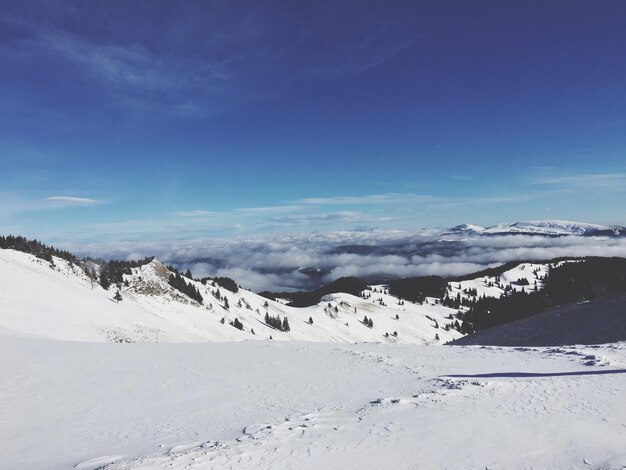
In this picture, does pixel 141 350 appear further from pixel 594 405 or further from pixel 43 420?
pixel 594 405

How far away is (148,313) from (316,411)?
212ft

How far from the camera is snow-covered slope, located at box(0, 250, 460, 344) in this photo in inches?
1718

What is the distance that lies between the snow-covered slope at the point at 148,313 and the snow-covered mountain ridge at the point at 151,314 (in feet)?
0.42

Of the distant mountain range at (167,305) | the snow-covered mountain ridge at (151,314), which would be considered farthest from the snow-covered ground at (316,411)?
the snow-covered mountain ridge at (151,314)

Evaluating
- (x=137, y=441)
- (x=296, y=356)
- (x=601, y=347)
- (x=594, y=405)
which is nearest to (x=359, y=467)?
(x=137, y=441)

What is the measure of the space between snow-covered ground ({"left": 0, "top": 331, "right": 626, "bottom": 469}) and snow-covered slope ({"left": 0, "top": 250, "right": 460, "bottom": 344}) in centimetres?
2186

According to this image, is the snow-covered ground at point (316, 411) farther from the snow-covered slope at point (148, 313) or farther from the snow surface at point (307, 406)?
the snow-covered slope at point (148, 313)

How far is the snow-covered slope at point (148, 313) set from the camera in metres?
43.6

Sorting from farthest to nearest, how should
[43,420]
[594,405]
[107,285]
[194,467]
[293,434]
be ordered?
[107,285] < [43,420] < [594,405] < [293,434] < [194,467]

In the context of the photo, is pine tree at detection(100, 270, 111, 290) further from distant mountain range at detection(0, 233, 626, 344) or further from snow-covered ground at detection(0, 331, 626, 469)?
snow-covered ground at detection(0, 331, 626, 469)

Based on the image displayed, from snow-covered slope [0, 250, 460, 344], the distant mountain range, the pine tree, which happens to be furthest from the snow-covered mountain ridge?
the pine tree

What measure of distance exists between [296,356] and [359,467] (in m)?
15.2

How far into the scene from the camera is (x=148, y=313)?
232ft

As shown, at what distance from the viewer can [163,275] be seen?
103 metres
